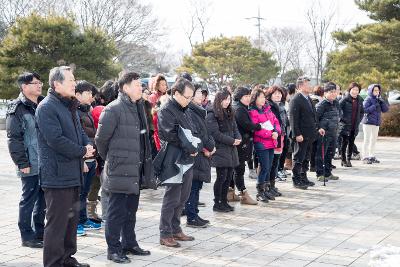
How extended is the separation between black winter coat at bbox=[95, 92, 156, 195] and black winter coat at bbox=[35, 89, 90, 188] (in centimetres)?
38

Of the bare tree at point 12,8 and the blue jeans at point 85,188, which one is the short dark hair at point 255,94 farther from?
the bare tree at point 12,8

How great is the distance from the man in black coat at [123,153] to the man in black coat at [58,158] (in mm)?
368

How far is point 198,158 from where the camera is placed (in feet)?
21.2

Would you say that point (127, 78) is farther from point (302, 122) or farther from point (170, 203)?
point (302, 122)

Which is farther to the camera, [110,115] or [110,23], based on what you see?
[110,23]

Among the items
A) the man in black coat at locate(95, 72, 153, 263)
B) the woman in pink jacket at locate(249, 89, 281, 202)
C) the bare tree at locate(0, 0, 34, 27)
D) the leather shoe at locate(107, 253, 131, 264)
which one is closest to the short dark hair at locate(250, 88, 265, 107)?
the woman in pink jacket at locate(249, 89, 281, 202)

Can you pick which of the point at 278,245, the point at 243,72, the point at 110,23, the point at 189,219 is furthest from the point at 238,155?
the point at 110,23

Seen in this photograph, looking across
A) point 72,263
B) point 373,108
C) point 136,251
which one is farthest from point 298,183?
point 72,263

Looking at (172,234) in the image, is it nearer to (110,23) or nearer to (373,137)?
(373,137)

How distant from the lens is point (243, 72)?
29.7 metres

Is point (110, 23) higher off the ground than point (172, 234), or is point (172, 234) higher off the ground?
point (110, 23)

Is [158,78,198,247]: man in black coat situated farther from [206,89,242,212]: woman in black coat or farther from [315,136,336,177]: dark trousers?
[315,136,336,177]: dark trousers

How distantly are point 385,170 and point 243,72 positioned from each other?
1891 cm

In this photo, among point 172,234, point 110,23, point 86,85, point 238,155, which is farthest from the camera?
point 110,23
